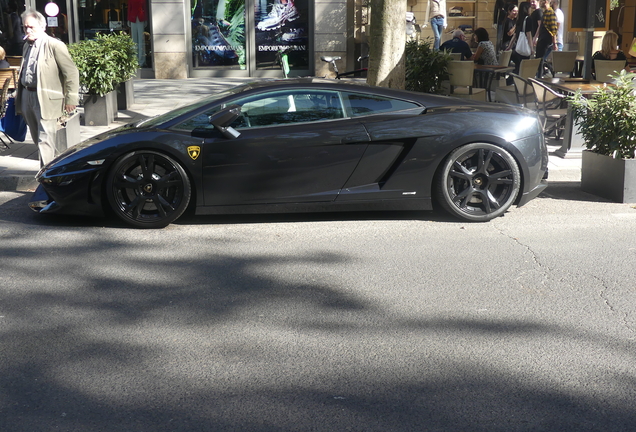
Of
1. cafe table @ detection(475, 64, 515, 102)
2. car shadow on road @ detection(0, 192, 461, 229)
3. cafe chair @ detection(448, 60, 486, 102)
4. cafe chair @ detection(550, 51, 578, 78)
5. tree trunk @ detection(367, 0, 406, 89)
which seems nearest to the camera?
car shadow on road @ detection(0, 192, 461, 229)

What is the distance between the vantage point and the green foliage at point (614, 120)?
7344mm

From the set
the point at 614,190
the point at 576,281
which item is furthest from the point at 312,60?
the point at 576,281

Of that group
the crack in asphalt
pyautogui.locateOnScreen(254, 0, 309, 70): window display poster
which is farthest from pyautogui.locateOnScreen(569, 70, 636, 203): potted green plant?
pyautogui.locateOnScreen(254, 0, 309, 70): window display poster

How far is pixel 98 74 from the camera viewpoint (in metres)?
11.6

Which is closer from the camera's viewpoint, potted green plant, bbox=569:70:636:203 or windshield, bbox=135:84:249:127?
windshield, bbox=135:84:249:127

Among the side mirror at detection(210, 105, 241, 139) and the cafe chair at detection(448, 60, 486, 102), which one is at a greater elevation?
the cafe chair at detection(448, 60, 486, 102)

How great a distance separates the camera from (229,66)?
63.6 ft

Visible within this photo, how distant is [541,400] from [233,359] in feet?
4.99

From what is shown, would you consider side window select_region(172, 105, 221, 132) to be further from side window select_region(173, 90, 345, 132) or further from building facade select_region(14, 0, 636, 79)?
building facade select_region(14, 0, 636, 79)

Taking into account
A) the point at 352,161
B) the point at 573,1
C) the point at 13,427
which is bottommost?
the point at 13,427

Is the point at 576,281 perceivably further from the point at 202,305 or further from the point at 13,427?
the point at 13,427

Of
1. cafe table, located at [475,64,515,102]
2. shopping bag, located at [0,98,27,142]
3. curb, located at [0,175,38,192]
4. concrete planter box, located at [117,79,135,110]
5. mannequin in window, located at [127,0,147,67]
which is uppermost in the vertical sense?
mannequin in window, located at [127,0,147,67]

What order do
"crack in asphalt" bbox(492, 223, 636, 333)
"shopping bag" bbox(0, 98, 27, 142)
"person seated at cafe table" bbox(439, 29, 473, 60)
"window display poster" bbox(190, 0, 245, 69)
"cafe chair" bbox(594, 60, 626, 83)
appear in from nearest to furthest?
1. "crack in asphalt" bbox(492, 223, 636, 333)
2. "shopping bag" bbox(0, 98, 27, 142)
3. "cafe chair" bbox(594, 60, 626, 83)
4. "person seated at cafe table" bbox(439, 29, 473, 60)
5. "window display poster" bbox(190, 0, 245, 69)

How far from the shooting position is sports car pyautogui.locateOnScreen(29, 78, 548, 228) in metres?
6.35
